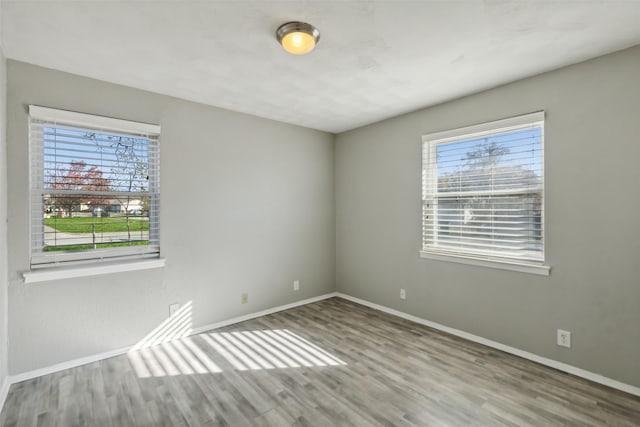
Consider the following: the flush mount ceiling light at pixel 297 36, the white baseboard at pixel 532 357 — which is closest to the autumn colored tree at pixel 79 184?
the flush mount ceiling light at pixel 297 36

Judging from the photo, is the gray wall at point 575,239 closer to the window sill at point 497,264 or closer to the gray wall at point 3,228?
the window sill at point 497,264

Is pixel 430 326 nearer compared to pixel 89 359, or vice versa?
pixel 89 359

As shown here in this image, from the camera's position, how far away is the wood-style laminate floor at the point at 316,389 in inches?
78.6

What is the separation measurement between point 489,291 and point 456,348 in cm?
65

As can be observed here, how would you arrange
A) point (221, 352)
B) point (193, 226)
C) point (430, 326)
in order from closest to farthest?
point (221, 352), point (193, 226), point (430, 326)

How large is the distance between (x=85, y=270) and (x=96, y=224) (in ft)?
1.37

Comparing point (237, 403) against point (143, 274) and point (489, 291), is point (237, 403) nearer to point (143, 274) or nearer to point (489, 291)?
point (143, 274)

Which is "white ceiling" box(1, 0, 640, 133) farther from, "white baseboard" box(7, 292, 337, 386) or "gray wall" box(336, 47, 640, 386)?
"white baseboard" box(7, 292, 337, 386)

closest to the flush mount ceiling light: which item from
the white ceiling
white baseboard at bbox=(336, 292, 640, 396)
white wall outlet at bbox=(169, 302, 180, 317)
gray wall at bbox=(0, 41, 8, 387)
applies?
the white ceiling

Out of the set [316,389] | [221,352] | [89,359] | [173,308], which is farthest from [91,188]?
[316,389]

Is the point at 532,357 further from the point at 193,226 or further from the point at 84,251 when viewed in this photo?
the point at 84,251

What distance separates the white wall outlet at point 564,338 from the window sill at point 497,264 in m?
0.49

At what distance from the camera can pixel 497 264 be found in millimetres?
2939

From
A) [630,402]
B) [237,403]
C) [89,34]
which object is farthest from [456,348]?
[89,34]
